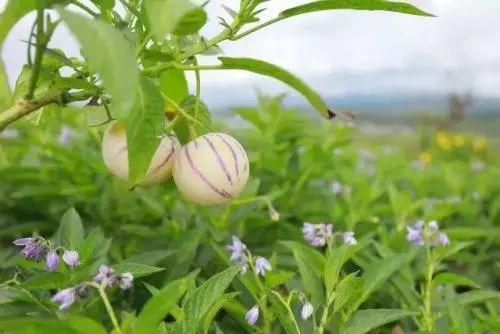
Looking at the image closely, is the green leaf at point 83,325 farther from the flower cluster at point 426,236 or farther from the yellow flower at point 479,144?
the yellow flower at point 479,144

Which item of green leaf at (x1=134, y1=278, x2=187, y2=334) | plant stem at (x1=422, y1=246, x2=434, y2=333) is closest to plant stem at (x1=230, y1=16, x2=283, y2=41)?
green leaf at (x1=134, y1=278, x2=187, y2=334)

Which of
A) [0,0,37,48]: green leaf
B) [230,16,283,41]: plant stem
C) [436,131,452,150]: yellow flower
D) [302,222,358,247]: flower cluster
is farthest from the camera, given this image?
[436,131,452,150]: yellow flower

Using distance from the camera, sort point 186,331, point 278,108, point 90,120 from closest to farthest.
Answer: point 186,331
point 90,120
point 278,108

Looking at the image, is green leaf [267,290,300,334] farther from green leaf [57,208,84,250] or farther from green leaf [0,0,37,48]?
green leaf [0,0,37,48]

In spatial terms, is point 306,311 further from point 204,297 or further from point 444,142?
point 444,142

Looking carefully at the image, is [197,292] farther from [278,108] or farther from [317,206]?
[278,108]

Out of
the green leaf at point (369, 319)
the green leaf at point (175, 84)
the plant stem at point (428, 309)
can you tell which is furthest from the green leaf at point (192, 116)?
the plant stem at point (428, 309)

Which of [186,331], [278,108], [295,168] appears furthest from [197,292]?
[278,108]
